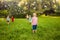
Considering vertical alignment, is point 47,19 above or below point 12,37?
above

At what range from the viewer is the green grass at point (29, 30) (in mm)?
3311

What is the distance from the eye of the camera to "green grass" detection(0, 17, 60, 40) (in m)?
3.31

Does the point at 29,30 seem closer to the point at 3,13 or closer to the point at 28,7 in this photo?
the point at 28,7

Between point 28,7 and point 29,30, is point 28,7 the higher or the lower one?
the higher one

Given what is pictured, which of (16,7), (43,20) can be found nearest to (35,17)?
(43,20)

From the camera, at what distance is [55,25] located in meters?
3.42

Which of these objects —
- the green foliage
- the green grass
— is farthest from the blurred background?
the green grass

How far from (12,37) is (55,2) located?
102 cm

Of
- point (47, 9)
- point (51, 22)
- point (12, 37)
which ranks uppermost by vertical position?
point (47, 9)

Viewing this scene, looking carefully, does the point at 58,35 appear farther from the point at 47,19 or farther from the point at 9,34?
the point at 9,34

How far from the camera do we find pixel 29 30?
338 centimetres

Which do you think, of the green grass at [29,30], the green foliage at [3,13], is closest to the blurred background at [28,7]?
the green foliage at [3,13]

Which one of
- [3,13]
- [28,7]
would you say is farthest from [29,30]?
[3,13]

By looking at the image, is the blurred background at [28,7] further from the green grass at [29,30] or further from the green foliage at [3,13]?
the green grass at [29,30]
